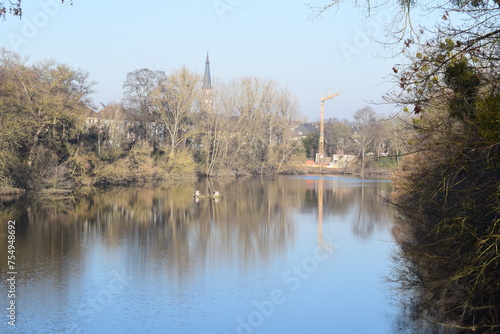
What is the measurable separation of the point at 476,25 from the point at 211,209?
63.9ft

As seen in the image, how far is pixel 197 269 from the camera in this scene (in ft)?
42.0

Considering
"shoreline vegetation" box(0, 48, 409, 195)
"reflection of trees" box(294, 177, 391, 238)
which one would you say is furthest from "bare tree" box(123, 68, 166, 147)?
"reflection of trees" box(294, 177, 391, 238)

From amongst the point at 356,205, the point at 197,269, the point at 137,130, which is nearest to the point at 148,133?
the point at 137,130

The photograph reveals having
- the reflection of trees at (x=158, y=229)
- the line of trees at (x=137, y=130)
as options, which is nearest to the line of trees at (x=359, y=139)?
the line of trees at (x=137, y=130)

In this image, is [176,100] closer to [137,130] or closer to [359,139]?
[137,130]

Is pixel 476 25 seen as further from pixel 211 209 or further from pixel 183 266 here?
pixel 211 209

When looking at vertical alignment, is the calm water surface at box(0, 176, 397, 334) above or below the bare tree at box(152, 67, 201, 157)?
below

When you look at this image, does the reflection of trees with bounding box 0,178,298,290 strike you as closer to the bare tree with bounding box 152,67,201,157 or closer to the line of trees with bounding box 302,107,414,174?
the bare tree with bounding box 152,67,201,157

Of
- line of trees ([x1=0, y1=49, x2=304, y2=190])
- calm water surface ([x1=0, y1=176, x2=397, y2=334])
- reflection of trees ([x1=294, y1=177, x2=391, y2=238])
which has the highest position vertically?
line of trees ([x1=0, y1=49, x2=304, y2=190])

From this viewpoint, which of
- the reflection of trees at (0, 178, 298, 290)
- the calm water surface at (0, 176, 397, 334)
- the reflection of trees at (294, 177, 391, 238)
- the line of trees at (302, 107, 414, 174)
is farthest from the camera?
the line of trees at (302, 107, 414, 174)

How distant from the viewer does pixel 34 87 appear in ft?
87.4

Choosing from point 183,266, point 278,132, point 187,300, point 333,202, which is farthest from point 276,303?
point 278,132

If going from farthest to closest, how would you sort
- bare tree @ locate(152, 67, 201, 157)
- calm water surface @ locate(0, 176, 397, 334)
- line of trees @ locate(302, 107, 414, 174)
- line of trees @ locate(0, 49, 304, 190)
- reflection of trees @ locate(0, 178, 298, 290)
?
1. line of trees @ locate(302, 107, 414, 174)
2. bare tree @ locate(152, 67, 201, 157)
3. line of trees @ locate(0, 49, 304, 190)
4. reflection of trees @ locate(0, 178, 298, 290)
5. calm water surface @ locate(0, 176, 397, 334)

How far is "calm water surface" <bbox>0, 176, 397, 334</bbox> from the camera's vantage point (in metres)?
9.46
